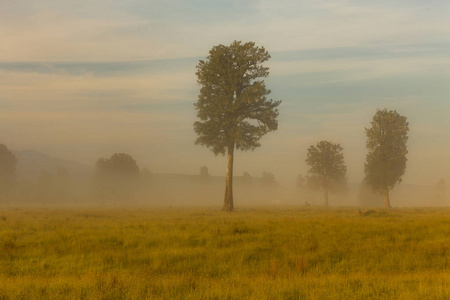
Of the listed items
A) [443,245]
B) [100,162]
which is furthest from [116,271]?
[100,162]

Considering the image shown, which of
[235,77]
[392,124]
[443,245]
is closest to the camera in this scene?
[443,245]

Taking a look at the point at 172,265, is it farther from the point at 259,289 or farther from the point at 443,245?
the point at 443,245

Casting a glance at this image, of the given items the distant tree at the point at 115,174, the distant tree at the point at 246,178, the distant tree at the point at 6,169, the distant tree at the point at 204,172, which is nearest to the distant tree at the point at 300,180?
the distant tree at the point at 246,178

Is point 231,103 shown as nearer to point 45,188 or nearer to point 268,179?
point 45,188

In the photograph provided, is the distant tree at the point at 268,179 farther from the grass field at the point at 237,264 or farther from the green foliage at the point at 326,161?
Result: the grass field at the point at 237,264

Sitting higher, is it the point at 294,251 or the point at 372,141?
the point at 372,141

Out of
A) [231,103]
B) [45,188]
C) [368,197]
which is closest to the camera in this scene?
[231,103]

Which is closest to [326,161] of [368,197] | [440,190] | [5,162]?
[368,197]

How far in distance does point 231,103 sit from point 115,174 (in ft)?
226

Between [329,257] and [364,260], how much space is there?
986 mm

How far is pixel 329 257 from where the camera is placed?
37.1 ft

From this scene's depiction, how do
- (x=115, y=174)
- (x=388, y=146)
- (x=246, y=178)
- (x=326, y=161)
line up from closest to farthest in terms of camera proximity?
(x=388, y=146) < (x=326, y=161) < (x=115, y=174) < (x=246, y=178)

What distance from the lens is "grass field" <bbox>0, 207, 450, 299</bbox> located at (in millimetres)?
7414

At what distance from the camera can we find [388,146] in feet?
194
